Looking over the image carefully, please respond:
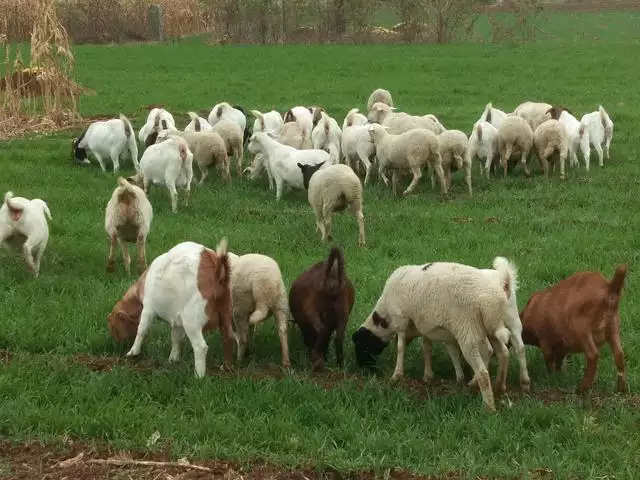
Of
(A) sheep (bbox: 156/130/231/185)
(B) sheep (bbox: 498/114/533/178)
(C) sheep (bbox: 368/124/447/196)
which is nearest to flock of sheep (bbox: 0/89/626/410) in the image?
(A) sheep (bbox: 156/130/231/185)

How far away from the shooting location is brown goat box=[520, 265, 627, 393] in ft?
20.0

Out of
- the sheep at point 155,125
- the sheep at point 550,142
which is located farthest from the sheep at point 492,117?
the sheep at point 155,125

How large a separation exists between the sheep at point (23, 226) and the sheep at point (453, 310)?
390 cm

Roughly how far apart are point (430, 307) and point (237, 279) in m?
1.71

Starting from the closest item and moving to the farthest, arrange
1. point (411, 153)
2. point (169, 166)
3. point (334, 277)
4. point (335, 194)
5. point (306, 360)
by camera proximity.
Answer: point (334, 277), point (306, 360), point (335, 194), point (169, 166), point (411, 153)

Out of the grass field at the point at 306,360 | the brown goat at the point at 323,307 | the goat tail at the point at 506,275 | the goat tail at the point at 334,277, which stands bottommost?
the grass field at the point at 306,360

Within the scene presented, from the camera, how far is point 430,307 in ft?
20.4

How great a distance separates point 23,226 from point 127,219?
40.9 inches

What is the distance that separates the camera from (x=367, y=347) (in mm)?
6855

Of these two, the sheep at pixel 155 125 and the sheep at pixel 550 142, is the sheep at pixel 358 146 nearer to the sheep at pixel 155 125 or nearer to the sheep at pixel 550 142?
the sheep at pixel 550 142

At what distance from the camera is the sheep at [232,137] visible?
14.8 m

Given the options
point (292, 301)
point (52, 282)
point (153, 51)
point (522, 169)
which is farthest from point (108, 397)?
point (153, 51)

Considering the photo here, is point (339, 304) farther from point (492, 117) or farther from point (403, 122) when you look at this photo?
point (492, 117)

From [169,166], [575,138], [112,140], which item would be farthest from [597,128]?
[112,140]
